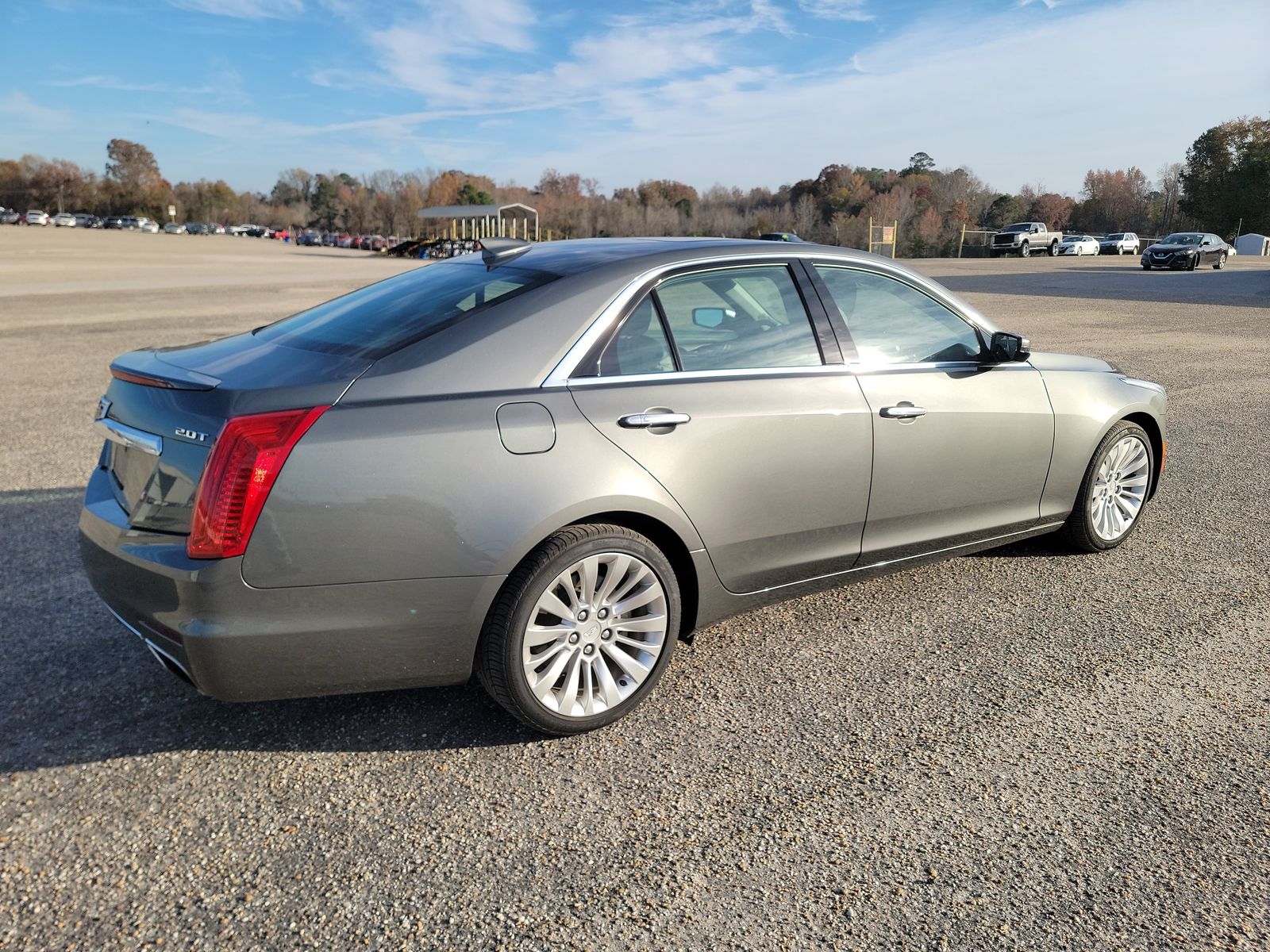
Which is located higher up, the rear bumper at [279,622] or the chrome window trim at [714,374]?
the chrome window trim at [714,374]

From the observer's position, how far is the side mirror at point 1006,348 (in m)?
4.39

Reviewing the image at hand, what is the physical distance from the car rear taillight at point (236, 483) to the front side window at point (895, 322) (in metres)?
2.31

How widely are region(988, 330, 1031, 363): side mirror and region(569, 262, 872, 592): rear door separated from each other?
92 centimetres

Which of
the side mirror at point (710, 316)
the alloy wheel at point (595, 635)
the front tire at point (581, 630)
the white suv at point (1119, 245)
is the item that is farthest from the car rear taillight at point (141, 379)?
the white suv at point (1119, 245)

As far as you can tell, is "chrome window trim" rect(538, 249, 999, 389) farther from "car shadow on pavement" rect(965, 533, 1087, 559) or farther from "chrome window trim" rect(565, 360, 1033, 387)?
"car shadow on pavement" rect(965, 533, 1087, 559)

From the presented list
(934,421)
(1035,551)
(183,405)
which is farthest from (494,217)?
(183,405)

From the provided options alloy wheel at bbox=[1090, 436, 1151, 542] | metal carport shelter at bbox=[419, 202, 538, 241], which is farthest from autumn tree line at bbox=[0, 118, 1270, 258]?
alloy wheel at bbox=[1090, 436, 1151, 542]

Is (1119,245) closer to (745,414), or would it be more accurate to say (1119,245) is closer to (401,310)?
(745,414)

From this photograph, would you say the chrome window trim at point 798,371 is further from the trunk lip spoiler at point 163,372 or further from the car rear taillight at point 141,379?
the car rear taillight at point 141,379

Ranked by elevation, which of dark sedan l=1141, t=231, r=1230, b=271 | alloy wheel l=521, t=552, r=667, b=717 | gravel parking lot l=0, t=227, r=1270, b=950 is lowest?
gravel parking lot l=0, t=227, r=1270, b=950

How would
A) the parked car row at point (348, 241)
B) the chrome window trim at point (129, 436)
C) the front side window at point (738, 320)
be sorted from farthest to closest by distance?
the parked car row at point (348, 241)
the front side window at point (738, 320)
the chrome window trim at point (129, 436)

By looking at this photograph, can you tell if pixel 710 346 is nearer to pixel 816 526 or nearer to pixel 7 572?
pixel 816 526

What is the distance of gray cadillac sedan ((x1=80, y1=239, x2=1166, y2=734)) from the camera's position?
2852 millimetres

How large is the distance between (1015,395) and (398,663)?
3.02 m
